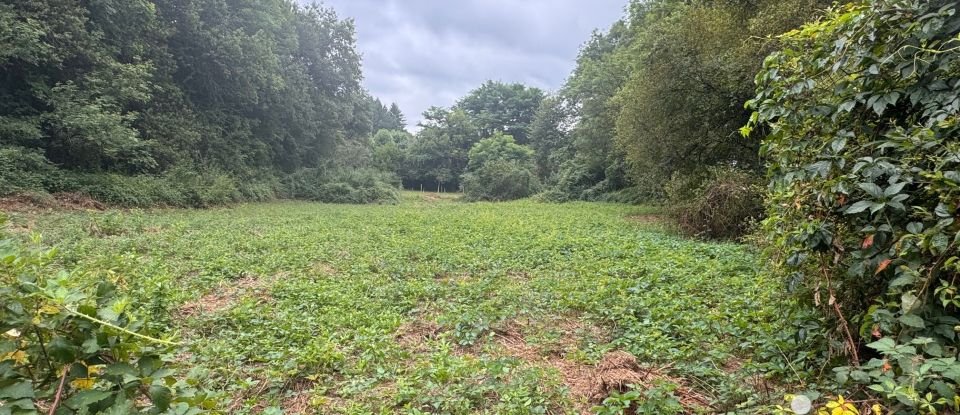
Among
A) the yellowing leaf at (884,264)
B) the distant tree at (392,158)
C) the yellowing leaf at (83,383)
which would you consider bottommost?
the yellowing leaf at (83,383)

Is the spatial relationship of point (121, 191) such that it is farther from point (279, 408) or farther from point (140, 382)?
point (140, 382)

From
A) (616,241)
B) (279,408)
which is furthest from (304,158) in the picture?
(279,408)

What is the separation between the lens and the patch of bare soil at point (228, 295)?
3.92 m

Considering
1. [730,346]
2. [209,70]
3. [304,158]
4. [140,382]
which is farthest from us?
[304,158]

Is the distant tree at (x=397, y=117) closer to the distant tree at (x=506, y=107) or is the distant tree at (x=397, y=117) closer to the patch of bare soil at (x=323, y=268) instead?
the distant tree at (x=506, y=107)

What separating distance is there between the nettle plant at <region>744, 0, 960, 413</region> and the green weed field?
573 millimetres

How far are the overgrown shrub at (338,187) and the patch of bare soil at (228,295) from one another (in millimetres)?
16322

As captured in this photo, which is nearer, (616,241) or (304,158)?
(616,241)

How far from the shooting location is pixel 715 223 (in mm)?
7703

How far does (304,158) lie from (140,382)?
23.9 m

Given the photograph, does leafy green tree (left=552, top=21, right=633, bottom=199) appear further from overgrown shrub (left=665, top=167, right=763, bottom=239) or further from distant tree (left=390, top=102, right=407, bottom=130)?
distant tree (left=390, top=102, right=407, bottom=130)

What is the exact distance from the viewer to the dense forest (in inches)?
63.9

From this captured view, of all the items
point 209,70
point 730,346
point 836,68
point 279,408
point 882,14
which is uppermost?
point 209,70

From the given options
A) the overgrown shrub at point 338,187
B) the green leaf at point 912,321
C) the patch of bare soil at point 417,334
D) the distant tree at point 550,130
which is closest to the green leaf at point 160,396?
the patch of bare soil at point 417,334
